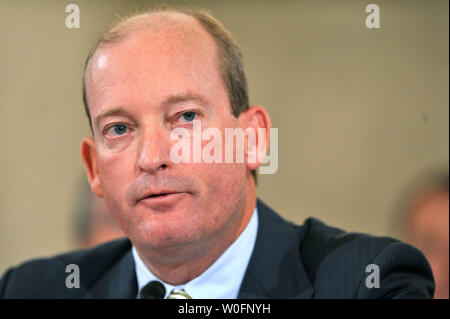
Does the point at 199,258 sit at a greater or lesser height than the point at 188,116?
lesser

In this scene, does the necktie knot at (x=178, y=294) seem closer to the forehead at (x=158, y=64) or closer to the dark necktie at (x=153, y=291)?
the dark necktie at (x=153, y=291)

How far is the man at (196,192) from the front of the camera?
4.00 ft

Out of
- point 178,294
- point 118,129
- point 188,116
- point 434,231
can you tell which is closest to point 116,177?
point 118,129

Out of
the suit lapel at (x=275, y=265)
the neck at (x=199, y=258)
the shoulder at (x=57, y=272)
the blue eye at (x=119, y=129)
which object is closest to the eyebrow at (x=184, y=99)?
the blue eye at (x=119, y=129)

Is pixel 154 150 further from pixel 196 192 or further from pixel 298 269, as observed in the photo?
pixel 298 269

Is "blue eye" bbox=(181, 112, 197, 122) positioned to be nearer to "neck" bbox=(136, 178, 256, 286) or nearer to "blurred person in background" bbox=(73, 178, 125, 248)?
"neck" bbox=(136, 178, 256, 286)

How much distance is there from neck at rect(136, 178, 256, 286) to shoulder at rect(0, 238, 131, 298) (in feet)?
0.88

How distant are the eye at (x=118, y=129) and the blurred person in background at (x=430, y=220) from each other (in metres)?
0.91

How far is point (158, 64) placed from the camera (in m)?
1.23

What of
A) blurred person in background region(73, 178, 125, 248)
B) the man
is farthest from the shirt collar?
blurred person in background region(73, 178, 125, 248)

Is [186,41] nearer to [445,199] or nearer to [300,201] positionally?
[300,201]

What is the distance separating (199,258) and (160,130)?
0.32 m
